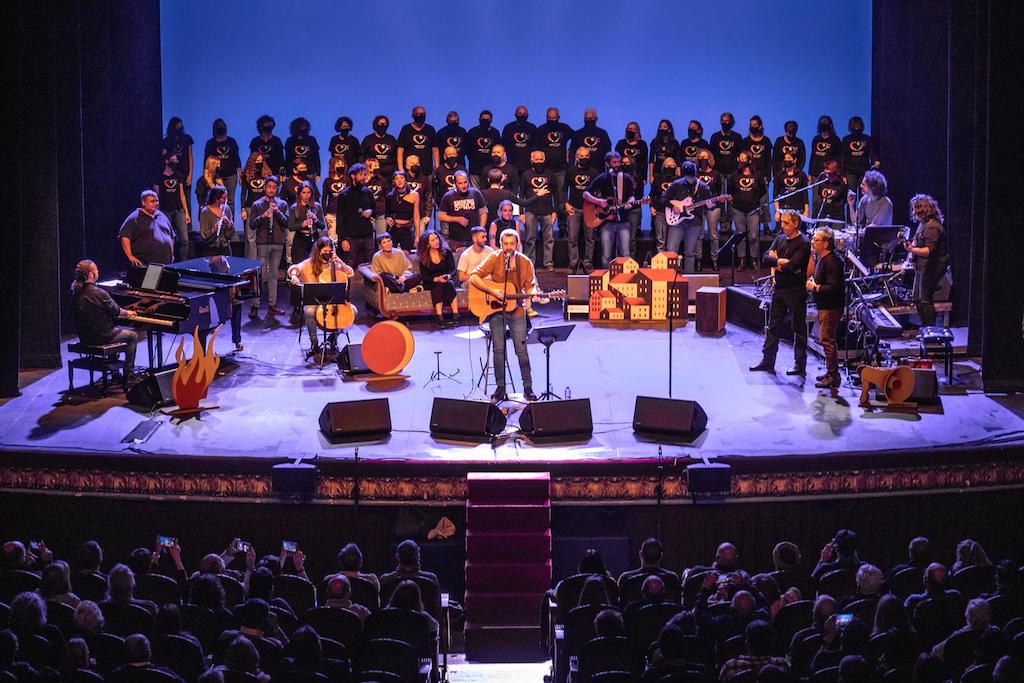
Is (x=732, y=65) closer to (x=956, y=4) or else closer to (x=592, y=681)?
(x=956, y=4)

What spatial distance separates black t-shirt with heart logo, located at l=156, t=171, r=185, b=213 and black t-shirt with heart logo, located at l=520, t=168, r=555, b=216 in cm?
474

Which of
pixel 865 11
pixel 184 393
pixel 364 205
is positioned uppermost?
pixel 865 11

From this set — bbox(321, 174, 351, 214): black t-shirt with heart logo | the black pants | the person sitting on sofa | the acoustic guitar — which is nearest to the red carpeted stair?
the acoustic guitar

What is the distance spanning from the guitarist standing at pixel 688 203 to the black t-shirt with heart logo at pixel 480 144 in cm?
258

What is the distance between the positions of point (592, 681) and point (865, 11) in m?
14.7

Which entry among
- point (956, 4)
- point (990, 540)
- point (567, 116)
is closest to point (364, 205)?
point (567, 116)

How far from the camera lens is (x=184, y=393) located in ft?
40.5

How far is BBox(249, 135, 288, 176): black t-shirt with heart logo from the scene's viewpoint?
18203mm

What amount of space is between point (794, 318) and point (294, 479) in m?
5.45

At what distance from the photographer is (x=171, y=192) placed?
18.0 m

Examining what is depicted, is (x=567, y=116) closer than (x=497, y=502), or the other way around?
(x=497, y=502)

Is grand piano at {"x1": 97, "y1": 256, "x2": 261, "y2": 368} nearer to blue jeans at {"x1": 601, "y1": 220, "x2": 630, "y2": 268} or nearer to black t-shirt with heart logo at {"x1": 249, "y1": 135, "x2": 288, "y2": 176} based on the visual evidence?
black t-shirt with heart logo at {"x1": 249, "y1": 135, "x2": 288, "y2": 176}

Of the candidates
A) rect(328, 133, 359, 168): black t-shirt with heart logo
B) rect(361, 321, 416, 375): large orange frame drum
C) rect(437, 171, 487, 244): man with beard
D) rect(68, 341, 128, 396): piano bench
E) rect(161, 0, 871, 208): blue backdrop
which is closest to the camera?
rect(68, 341, 128, 396): piano bench

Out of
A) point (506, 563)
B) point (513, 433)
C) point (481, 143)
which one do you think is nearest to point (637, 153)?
point (481, 143)
